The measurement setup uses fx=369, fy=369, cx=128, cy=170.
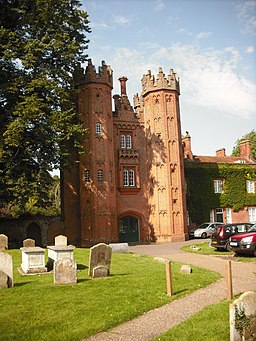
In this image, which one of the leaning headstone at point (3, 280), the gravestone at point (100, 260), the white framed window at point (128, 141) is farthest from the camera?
the white framed window at point (128, 141)

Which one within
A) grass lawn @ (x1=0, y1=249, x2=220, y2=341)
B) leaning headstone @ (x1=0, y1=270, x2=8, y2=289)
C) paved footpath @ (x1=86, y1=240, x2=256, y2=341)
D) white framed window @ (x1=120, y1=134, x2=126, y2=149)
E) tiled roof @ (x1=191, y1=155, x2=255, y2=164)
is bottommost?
paved footpath @ (x1=86, y1=240, x2=256, y2=341)

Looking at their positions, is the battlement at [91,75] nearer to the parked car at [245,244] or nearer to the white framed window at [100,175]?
the white framed window at [100,175]

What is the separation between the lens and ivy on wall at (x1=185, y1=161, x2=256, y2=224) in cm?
4247

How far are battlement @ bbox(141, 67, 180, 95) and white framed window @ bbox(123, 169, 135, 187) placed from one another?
28.2 ft

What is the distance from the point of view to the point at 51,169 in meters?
27.2

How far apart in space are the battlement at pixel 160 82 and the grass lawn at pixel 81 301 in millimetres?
26548

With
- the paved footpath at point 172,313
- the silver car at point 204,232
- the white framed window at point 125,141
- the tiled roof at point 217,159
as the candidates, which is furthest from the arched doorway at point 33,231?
the paved footpath at point 172,313

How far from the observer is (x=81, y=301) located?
10.1 meters

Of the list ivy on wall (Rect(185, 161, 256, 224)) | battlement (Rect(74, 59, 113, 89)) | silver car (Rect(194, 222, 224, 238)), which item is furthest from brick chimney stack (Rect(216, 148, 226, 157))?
battlement (Rect(74, 59, 113, 89))

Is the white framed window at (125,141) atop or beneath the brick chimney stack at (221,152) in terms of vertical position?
beneath

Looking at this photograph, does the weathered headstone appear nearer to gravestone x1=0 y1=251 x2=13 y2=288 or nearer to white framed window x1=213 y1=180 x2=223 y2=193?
gravestone x1=0 y1=251 x2=13 y2=288

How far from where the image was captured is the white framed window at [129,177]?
37156mm

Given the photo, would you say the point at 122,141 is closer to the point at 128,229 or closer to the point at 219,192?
the point at 128,229

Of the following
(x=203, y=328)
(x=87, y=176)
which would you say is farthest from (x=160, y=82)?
(x=203, y=328)
